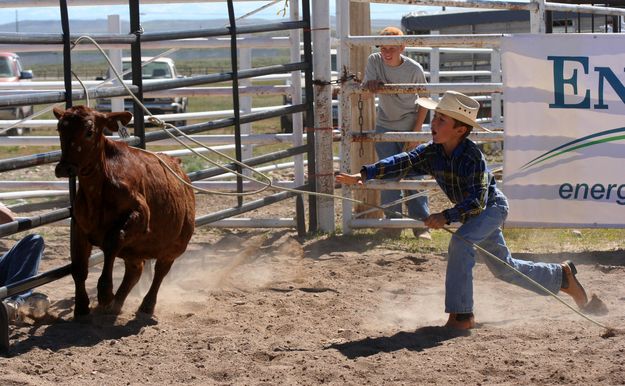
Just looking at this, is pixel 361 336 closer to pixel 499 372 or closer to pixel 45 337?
pixel 499 372

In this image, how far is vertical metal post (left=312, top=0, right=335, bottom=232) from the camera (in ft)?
27.4

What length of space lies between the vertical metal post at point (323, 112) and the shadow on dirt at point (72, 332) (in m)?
3.11

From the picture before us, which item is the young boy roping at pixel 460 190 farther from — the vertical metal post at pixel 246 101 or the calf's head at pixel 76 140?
the vertical metal post at pixel 246 101

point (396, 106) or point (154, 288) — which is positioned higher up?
point (396, 106)

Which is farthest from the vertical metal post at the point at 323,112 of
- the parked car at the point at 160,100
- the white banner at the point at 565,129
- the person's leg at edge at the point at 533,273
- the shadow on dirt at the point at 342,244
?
the parked car at the point at 160,100

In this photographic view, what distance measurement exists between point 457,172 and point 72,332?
2202 millimetres

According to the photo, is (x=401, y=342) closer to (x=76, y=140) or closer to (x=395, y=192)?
(x=76, y=140)

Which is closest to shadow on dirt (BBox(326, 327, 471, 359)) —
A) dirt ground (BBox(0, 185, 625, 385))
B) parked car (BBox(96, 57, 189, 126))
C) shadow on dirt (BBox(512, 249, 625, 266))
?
dirt ground (BBox(0, 185, 625, 385))

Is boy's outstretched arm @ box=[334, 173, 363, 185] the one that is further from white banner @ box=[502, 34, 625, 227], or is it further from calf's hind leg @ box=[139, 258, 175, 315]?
white banner @ box=[502, 34, 625, 227]

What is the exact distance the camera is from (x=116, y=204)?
525 cm

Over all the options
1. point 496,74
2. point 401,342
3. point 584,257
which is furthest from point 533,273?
point 496,74

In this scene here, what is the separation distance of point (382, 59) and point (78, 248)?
145 inches

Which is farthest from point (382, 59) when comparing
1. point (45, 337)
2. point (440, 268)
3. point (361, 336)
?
point (45, 337)

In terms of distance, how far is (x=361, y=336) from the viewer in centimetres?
542
